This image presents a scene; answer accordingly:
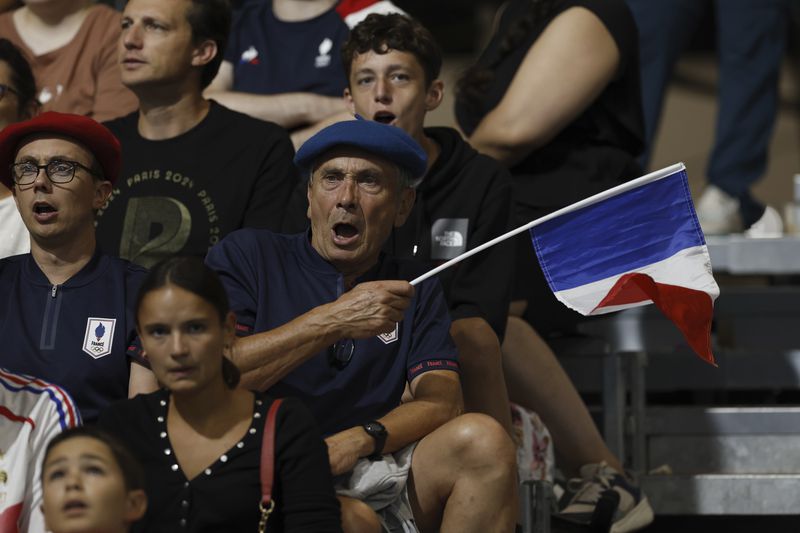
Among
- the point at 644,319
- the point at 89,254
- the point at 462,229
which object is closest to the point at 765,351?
the point at 644,319

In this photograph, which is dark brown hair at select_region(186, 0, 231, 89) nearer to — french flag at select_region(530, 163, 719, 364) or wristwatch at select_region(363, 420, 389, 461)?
french flag at select_region(530, 163, 719, 364)

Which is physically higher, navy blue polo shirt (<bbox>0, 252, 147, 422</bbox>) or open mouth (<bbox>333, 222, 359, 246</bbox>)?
open mouth (<bbox>333, 222, 359, 246</bbox>)

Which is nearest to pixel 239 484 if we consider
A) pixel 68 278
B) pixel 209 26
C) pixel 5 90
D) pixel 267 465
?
pixel 267 465

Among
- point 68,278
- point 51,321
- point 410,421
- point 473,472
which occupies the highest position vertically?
point 68,278

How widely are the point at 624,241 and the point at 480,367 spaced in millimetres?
576

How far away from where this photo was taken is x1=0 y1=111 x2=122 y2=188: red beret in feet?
13.7

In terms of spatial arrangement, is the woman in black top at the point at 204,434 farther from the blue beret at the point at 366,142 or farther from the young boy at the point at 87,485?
the blue beret at the point at 366,142

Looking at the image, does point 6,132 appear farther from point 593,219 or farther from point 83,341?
point 593,219

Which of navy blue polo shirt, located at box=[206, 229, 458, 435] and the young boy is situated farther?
navy blue polo shirt, located at box=[206, 229, 458, 435]

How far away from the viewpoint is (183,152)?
16.8ft

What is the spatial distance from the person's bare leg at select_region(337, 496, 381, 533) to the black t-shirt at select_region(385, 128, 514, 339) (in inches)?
41.0

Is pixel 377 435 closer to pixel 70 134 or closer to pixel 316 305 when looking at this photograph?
pixel 316 305

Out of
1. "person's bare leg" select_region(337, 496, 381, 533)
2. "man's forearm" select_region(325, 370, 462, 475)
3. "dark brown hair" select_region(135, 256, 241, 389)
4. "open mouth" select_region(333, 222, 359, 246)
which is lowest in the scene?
"person's bare leg" select_region(337, 496, 381, 533)

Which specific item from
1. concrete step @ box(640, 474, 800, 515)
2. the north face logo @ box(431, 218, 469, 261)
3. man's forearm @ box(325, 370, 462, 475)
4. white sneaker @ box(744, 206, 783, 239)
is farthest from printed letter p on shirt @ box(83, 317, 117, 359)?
white sneaker @ box(744, 206, 783, 239)
